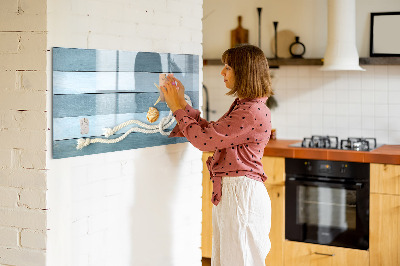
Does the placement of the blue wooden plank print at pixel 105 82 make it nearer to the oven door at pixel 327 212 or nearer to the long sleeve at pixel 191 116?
the long sleeve at pixel 191 116

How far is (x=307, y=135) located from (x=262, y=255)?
2.29m

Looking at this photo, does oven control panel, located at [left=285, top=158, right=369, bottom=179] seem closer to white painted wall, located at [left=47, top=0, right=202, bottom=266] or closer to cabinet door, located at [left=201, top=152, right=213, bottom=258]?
cabinet door, located at [left=201, top=152, right=213, bottom=258]

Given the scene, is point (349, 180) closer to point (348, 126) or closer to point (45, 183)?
point (348, 126)

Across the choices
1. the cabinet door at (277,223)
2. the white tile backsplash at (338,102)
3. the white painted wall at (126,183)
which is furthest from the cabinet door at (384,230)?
the white painted wall at (126,183)

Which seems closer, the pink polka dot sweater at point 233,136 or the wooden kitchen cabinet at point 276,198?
the pink polka dot sweater at point 233,136

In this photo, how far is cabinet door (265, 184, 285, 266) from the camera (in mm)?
4453

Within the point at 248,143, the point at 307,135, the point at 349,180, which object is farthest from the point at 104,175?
the point at 307,135

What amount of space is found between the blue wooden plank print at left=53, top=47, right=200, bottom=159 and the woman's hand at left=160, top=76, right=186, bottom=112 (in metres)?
0.04

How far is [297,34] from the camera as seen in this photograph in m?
5.00

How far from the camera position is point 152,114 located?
2.88m

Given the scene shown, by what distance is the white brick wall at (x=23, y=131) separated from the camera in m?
2.29

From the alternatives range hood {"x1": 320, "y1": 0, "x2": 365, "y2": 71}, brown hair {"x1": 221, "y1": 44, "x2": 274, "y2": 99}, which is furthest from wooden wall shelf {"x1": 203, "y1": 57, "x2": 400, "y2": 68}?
brown hair {"x1": 221, "y1": 44, "x2": 274, "y2": 99}

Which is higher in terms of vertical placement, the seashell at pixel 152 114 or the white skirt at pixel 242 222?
the seashell at pixel 152 114

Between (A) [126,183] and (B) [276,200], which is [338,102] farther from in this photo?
(A) [126,183]
